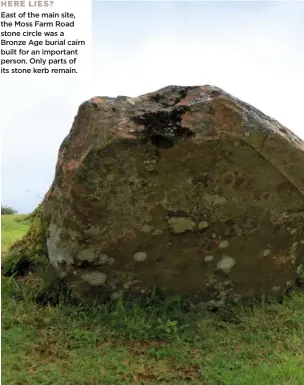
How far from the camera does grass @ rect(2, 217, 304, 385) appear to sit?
4.24 metres

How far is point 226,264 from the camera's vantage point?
5297mm

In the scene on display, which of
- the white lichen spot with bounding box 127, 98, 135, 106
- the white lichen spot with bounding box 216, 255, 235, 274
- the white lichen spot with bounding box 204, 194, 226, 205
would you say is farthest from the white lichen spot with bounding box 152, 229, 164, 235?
the white lichen spot with bounding box 127, 98, 135, 106

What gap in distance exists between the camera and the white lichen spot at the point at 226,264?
17.3 ft

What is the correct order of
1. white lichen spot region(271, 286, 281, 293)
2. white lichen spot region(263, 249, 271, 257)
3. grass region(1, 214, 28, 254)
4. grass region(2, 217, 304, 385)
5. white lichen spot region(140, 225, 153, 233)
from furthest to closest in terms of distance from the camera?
grass region(1, 214, 28, 254) → white lichen spot region(271, 286, 281, 293) → white lichen spot region(263, 249, 271, 257) → white lichen spot region(140, 225, 153, 233) → grass region(2, 217, 304, 385)

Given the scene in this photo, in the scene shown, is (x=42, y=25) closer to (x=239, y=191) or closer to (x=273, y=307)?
(x=239, y=191)

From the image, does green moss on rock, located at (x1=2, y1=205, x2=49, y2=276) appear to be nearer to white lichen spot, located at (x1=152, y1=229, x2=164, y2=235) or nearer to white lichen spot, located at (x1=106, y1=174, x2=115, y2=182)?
white lichen spot, located at (x1=106, y1=174, x2=115, y2=182)

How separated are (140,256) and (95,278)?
499 millimetres

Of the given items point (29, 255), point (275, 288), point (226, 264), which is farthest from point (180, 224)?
point (29, 255)

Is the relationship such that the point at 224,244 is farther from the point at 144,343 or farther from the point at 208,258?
the point at 144,343

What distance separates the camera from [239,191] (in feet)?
16.7

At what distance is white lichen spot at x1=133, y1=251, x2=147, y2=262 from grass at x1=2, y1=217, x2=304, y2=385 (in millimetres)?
437

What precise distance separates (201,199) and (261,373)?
1.69 m

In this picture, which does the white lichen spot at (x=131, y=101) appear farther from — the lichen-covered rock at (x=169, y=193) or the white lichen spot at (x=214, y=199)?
the white lichen spot at (x=214, y=199)

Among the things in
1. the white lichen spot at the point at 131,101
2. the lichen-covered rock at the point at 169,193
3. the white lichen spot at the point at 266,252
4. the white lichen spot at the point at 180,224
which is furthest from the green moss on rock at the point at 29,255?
the white lichen spot at the point at 266,252
